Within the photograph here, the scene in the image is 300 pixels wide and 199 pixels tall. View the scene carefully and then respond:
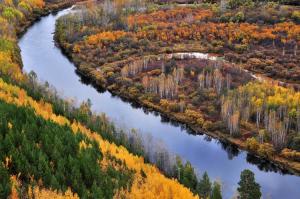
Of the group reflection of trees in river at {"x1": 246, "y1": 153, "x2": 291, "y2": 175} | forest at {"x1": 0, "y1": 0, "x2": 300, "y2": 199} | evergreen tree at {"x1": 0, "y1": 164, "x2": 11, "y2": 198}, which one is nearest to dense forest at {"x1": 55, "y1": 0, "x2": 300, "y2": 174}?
forest at {"x1": 0, "y1": 0, "x2": 300, "y2": 199}

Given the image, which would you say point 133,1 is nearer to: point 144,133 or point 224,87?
point 224,87

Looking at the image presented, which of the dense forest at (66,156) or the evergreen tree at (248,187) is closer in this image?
the dense forest at (66,156)

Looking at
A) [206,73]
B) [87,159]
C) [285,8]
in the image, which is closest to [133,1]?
[285,8]

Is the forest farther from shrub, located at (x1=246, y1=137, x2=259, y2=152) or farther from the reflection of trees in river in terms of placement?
the reflection of trees in river

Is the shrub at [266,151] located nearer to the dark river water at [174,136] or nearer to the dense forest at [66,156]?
the dark river water at [174,136]

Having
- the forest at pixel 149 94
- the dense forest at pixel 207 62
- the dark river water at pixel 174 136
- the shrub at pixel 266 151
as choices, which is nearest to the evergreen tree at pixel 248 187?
the forest at pixel 149 94
